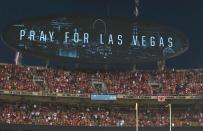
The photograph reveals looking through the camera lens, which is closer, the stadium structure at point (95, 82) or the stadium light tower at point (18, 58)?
the stadium structure at point (95, 82)

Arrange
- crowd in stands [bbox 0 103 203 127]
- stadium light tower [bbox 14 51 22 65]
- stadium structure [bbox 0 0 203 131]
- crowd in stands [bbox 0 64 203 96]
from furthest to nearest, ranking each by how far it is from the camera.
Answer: stadium light tower [bbox 14 51 22 65] < crowd in stands [bbox 0 64 203 96] < stadium structure [bbox 0 0 203 131] < crowd in stands [bbox 0 103 203 127]

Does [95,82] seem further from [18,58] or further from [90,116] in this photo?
[18,58]

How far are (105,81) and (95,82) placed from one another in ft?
4.66

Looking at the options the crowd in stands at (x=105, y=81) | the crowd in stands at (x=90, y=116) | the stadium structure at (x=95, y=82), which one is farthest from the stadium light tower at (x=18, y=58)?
the crowd in stands at (x=90, y=116)

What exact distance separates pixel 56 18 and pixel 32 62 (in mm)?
11881

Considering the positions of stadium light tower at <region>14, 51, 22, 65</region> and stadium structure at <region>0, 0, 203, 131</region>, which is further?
stadium light tower at <region>14, 51, 22, 65</region>

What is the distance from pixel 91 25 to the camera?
80500 millimetres

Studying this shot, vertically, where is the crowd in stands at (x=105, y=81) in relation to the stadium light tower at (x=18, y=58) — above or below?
below

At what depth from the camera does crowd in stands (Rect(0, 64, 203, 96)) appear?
78750mm

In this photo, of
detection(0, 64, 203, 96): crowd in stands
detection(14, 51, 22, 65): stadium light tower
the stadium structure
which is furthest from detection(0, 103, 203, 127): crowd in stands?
detection(14, 51, 22, 65): stadium light tower

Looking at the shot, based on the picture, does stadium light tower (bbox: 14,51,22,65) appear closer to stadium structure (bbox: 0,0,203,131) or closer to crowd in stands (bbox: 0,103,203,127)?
stadium structure (bbox: 0,0,203,131)

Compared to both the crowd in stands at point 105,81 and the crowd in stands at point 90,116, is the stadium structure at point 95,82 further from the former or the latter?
the crowd in stands at point 105,81

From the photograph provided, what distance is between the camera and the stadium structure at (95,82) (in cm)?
7719

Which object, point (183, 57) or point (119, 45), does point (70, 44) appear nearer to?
point (119, 45)
